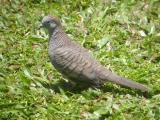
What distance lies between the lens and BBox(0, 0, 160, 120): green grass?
6.41 m

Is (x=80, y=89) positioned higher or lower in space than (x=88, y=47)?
lower

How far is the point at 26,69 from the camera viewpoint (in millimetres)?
7164

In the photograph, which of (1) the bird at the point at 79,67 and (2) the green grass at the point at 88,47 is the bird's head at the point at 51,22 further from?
(2) the green grass at the point at 88,47

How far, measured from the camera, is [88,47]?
26.0 feet

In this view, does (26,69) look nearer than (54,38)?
No

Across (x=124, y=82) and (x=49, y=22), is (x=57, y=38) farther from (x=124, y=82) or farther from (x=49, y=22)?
(x=124, y=82)

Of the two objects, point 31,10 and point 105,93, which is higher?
point 31,10

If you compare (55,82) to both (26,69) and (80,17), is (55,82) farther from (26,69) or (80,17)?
(80,17)

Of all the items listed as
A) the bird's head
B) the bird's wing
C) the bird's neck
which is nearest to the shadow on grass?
the bird's wing

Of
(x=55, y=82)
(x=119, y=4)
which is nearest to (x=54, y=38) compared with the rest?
(x=55, y=82)

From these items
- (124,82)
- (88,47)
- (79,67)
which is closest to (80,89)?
(79,67)

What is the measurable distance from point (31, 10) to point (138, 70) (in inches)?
94.5

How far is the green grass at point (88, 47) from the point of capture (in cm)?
641

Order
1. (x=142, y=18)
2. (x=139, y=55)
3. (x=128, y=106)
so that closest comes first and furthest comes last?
(x=128, y=106)
(x=139, y=55)
(x=142, y=18)
